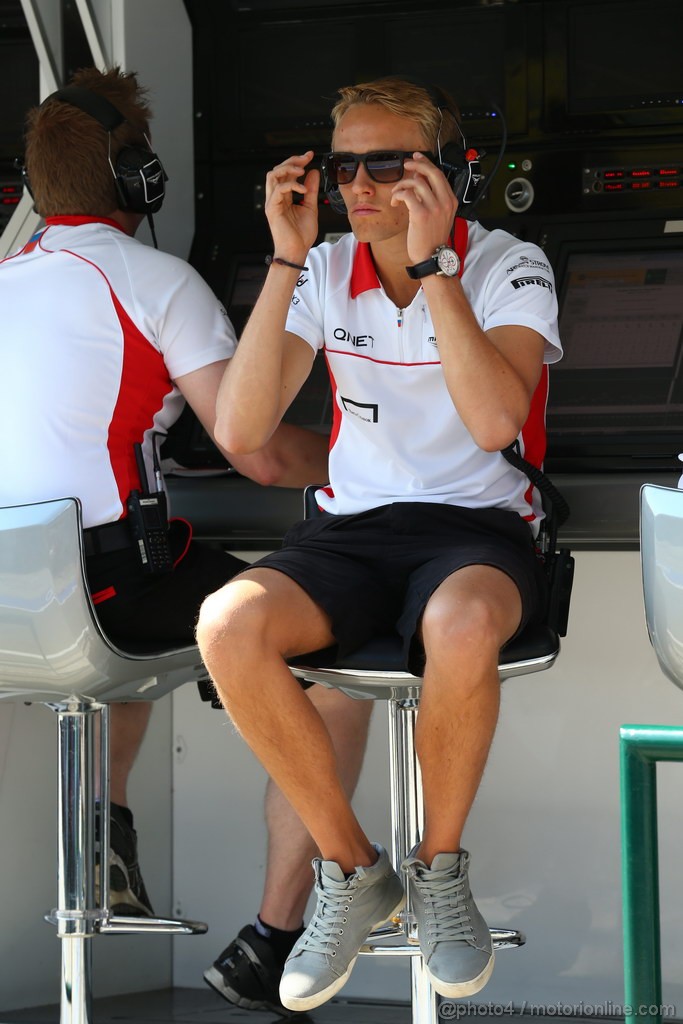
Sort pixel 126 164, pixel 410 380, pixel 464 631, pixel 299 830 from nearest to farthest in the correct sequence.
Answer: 1. pixel 464 631
2. pixel 410 380
3. pixel 126 164
4. pixel 299 830

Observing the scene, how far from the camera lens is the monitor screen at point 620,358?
252cm

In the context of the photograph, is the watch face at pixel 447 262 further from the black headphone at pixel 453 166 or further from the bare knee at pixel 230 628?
the bare knee at pixel 230 628

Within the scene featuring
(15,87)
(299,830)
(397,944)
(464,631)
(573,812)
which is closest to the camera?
(464,631)

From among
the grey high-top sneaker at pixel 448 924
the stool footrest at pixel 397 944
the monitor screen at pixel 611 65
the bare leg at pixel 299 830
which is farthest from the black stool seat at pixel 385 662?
the monitor screen at pixel 611 65

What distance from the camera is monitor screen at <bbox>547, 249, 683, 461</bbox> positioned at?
8.26ft

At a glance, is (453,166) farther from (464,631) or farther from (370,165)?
(464,631)

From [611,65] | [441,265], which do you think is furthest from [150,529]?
[611,65]

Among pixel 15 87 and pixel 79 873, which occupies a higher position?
pixel 15 87

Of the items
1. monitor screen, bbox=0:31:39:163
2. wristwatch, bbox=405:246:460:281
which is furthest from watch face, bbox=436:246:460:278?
monitor screen, bbox=0:31:39:163

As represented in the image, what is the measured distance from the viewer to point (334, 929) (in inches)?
75.0

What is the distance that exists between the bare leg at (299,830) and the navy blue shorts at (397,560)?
1.52 feet

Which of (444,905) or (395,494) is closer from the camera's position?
(444,905)

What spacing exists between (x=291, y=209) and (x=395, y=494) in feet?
1.57

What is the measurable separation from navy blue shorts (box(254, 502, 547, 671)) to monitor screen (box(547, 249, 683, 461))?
39cm
